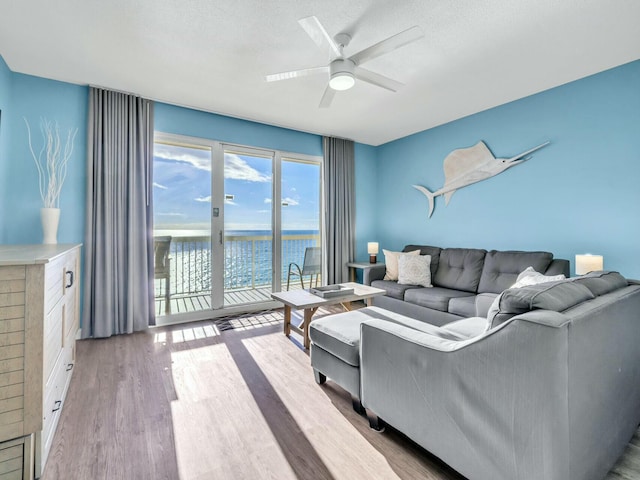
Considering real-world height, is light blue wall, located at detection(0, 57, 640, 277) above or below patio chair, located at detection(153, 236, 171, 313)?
above

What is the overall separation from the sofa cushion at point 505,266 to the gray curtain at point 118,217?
3655 mm

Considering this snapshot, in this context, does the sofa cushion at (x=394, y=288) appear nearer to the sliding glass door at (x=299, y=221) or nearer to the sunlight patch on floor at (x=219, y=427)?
the sliding glass door at (x=299, y=221)

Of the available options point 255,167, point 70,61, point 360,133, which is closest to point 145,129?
point 70,61

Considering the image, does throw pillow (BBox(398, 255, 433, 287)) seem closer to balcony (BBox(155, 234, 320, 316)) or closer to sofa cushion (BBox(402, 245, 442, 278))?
sofa cushion (BBox(402, 245, 442, 278))

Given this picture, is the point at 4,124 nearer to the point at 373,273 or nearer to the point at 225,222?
the point at 225,222

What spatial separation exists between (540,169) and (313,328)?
2.91 metres

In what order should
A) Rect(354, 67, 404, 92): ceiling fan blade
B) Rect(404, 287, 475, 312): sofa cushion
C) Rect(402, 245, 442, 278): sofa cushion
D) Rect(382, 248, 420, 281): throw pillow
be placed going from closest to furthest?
Rect(354, 67, 404, 92): ceiling fan blade
Rect(404, 287, 475, 312): sofa cushion
Rect(402, 245, 442, 278): sofa cushion
Rect(382, 248, 420, 281): throw pillow

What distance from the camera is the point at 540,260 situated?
2.87 meters

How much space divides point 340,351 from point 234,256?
2.75m

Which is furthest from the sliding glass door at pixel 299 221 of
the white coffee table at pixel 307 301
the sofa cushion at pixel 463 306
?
the sofa cushion at pixel 463 306

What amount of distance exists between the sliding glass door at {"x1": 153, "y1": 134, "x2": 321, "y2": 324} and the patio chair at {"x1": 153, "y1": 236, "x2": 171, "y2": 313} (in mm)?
11

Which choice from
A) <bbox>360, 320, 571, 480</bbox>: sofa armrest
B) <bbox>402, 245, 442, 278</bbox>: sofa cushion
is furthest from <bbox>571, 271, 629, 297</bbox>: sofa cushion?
<bbox>402, 245, 442, 278</bbox>: sofa cushion

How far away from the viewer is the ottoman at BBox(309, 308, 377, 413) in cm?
182

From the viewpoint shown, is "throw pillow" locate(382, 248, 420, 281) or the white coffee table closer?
the white coffee table
